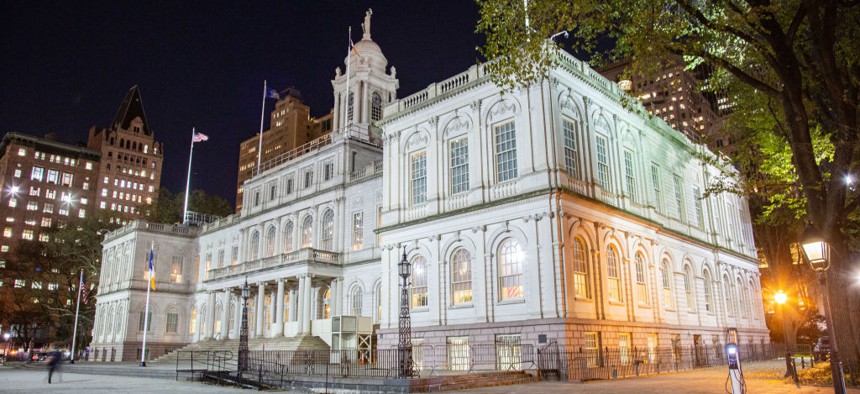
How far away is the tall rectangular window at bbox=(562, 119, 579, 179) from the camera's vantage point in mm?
27895

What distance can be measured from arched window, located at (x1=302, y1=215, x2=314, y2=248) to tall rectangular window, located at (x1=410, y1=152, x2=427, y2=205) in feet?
48.1

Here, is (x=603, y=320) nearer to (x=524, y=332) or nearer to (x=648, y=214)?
(x=524, y=332)

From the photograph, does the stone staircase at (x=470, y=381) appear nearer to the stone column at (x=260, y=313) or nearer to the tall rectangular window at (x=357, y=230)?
the tall rectangular window at (x=357, y=230)

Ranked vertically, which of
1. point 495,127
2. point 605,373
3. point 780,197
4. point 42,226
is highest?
point 42,226

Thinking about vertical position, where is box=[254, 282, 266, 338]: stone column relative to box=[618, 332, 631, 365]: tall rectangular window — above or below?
above

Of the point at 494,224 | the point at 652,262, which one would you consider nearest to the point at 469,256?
the point at 494,224

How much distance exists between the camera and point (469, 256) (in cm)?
2827

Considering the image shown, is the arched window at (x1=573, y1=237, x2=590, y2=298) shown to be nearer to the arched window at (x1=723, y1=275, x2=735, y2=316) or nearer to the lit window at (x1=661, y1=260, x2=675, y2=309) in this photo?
the lit window at (x1=661, y1=260, x2=675, y2=309)

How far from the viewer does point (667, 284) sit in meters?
33.2

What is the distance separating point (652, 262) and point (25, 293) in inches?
2640

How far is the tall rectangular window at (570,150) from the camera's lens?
27.9 metres

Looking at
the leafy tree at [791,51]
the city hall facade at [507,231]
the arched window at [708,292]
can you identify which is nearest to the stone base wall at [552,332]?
the city hall facade at [507,231]

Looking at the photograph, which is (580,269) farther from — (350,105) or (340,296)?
(350,105)

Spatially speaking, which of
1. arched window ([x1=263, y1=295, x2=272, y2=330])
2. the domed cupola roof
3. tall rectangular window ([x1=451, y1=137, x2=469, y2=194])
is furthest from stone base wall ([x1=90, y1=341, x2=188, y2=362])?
tall rectangular window ([x1=451, y1=137, x2=469, y2=194])
